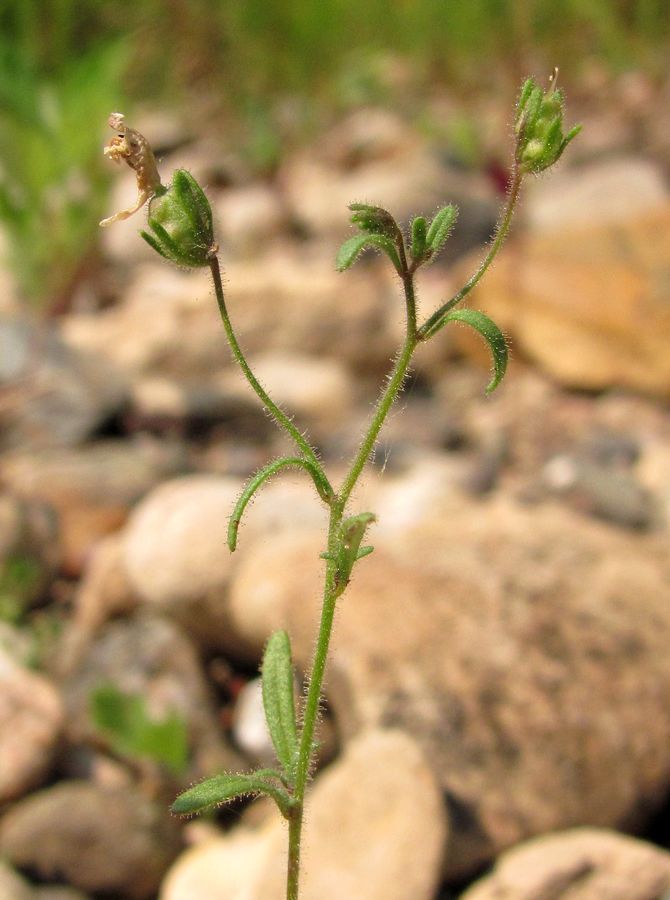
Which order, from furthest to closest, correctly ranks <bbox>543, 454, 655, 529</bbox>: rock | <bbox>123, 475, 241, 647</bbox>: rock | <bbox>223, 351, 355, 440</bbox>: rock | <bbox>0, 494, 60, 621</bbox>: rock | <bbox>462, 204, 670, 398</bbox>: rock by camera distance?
<bbox>462, 204, 670, 398</bbox>: rock < <bbox>223, 351, 355, 440</bbox>: rock < <bbox>543, 454, 655, 529</bbox>: rock < <bbox>0, 494, 60, 621</bbox>: rock < <bbox>123, 475, 241, 647</bbox>: rock

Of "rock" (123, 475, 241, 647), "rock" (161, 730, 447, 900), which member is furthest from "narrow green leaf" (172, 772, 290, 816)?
"rock" (123, 475, 241, 647)

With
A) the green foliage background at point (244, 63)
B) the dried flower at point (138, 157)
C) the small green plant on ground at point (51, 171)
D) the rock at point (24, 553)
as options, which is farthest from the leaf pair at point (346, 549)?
the green foliage background at point (244, 63)

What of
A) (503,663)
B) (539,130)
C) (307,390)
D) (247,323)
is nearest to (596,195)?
(247,323)

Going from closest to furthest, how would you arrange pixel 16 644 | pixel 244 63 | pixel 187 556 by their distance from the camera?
pixel 16 644, pixel 187 556, pixel 244 63

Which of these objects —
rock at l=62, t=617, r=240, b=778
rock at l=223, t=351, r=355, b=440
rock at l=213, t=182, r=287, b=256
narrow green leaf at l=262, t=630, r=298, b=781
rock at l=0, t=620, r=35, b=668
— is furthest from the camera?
rock at l=213, t=182, r=287, b=256

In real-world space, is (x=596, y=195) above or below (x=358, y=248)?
above

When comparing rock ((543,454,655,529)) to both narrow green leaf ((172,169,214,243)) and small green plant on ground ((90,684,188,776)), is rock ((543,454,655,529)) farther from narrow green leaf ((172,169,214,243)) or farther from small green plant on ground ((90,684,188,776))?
narrow green leaf ((172,169,214,243))

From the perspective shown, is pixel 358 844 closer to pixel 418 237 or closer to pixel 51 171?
pixel 418 237
